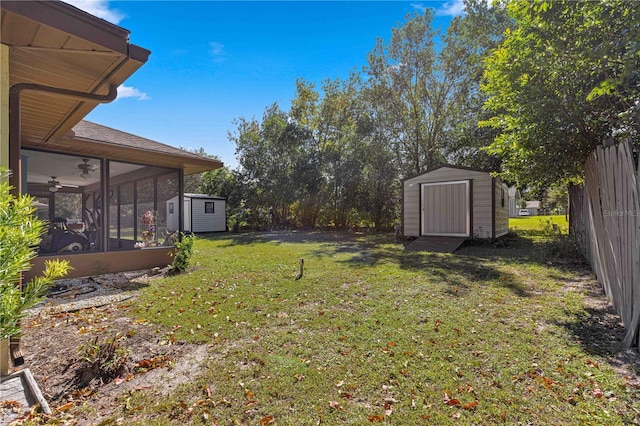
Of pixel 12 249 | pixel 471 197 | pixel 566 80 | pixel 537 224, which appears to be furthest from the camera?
pixel 537 224

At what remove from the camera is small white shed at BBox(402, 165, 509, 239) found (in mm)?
10180

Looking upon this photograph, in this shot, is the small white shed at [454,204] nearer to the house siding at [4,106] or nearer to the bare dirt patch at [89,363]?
the bare dirt patch at [89,363]

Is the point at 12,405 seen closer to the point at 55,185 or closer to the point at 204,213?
the point at 55,185

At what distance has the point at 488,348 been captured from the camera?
9.53ft

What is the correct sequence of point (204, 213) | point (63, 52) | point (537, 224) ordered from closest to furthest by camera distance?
→ point (63, 52)
point (204, 213)
point (537, 224)

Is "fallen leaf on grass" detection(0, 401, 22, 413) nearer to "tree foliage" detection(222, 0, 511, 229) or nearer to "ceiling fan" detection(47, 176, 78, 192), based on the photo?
"ceiling fan" detection(47, 176, 78, 192)

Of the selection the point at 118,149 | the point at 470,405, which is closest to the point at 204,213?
the point at 118,149

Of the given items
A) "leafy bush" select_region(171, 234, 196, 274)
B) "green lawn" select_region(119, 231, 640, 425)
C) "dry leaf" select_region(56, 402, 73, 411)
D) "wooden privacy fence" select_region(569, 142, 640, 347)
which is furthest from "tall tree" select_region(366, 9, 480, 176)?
"dry leaf" select_region(56, 402, 73, 411)

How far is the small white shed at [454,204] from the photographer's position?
10.2 metres

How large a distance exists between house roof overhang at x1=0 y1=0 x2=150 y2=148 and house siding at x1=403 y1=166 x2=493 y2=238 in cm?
1006

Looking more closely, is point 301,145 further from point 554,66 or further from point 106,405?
point 106,405

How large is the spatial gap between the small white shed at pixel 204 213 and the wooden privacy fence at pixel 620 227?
17.5 metres

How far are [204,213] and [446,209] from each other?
45.4ft

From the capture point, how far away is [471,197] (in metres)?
10.3
